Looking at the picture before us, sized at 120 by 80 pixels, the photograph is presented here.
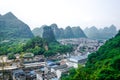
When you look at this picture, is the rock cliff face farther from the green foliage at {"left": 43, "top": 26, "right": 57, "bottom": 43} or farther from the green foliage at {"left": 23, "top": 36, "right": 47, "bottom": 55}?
the green foliage at {"left": 23, "top": 36, "right": 47, "bottom": 55}

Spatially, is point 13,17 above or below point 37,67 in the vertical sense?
above

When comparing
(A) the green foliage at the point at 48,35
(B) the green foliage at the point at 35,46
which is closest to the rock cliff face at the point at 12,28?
(A) the green foliage at the point at 48,35

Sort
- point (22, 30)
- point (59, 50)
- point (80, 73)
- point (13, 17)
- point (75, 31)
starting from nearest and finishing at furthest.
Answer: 1. point (80, 73)
2. point (59, 50)
3. point (22, 30)
4. point (13, 17)
5. point (75, 31)

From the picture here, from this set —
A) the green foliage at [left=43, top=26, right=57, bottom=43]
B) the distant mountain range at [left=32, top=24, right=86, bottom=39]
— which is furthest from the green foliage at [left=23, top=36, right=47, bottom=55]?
the distant mountain range at [left=32, top=24, right=86, bottom=39]

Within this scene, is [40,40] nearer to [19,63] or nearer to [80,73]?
[19,63]

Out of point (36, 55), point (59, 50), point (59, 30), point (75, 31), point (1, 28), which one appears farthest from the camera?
point (75, 31)

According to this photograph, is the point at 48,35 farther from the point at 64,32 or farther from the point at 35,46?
the point at 64,32

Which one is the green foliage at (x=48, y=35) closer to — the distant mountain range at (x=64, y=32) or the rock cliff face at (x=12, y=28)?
the rock cliff face at (x=12, y=28)

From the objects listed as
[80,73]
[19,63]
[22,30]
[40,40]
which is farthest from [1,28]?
[80,73]
